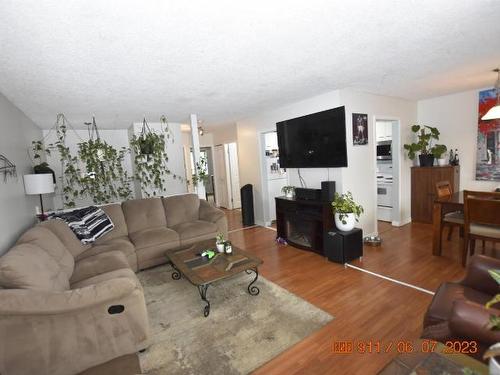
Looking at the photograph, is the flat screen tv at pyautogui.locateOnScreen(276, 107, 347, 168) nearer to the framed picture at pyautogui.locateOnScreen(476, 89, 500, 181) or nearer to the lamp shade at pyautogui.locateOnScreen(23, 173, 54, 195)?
the framed picture at pyautogui.locateOnScreen(476, 89, 500, 181)

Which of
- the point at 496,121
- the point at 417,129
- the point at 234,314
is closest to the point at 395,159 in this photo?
the point at 417,129

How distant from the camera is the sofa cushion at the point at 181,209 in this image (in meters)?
4.22

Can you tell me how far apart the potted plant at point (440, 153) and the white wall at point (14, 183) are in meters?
5.92

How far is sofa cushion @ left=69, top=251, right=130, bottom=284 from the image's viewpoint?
250cm

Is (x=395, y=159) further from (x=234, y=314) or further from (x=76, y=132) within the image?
(x=76, y=132)

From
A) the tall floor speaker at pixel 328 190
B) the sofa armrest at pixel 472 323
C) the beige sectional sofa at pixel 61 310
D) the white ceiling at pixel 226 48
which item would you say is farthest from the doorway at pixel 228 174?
the sofa armrest at pixel 472 323

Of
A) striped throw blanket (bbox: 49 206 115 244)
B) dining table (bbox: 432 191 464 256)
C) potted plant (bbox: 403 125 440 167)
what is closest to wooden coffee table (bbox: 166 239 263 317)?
striped throw blanket (bbox: 49 206 115 244)

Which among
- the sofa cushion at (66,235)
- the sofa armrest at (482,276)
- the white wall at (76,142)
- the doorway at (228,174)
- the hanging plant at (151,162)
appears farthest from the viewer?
the doorway at (228,174)

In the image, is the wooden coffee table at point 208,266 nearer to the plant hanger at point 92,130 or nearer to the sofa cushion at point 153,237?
the sofa cushion at point 153,237

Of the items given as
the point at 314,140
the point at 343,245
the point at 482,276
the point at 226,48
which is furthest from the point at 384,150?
the point at 226,48

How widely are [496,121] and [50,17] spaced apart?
18.3 feet

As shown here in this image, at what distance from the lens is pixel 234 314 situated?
2.38m

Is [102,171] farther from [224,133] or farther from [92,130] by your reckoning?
[224,133]

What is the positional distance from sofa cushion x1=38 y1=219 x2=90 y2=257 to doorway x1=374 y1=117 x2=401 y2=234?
4.50 meters
